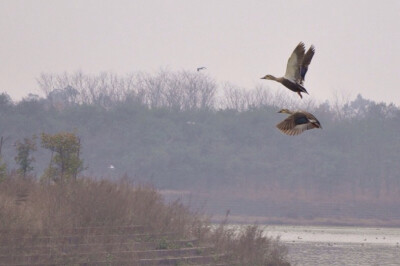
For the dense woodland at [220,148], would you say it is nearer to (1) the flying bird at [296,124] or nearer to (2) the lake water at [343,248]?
(2) the lake water at [343,248]

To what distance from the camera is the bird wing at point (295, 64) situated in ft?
41.9

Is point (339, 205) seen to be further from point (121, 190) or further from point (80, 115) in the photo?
point (121, 190)

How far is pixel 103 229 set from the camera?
97.8ft

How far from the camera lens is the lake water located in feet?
166

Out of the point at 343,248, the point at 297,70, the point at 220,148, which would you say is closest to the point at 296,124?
the point at 297,70

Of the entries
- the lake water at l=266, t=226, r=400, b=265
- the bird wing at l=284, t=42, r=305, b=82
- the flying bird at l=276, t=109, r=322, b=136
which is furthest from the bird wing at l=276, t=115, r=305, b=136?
the lake water at l=266, t=226, r=400, b=265

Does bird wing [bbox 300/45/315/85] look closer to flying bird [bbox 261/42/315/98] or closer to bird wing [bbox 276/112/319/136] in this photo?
flying bird [bbox 261/42/315/98]

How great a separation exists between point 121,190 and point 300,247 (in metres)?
28.4

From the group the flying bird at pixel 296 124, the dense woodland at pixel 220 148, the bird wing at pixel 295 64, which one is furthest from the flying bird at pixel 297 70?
the dense woodland at pixel 220 148

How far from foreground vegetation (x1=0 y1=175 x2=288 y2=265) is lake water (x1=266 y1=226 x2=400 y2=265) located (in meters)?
8.06

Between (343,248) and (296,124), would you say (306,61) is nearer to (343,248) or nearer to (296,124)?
(296,124)

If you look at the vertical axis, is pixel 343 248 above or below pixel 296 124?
below

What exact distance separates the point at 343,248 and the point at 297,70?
49.3 metres

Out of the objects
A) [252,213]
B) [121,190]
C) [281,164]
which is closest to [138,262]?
[121,190]
